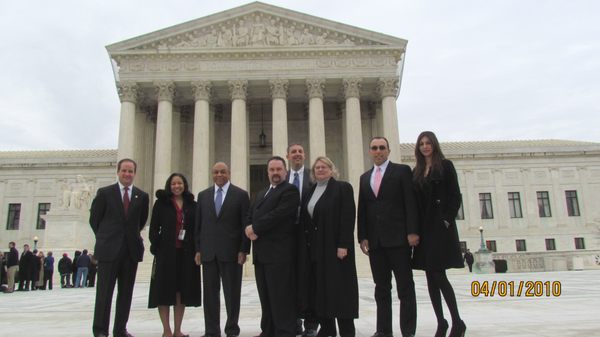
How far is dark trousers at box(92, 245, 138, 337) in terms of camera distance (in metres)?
6.25

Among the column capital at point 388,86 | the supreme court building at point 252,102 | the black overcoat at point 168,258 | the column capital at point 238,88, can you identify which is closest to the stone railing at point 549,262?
the supreme court building at point 252,102

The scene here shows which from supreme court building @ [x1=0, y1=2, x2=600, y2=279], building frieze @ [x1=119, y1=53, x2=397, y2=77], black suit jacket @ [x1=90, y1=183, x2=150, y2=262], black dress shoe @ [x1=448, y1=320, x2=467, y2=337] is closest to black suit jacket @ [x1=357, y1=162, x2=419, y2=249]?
black dress shoe @ [x1=448, y1=320, x2=467, y2=337]

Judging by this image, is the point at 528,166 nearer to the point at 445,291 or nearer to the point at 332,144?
the point at 332,144

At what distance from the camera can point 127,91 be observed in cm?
3334

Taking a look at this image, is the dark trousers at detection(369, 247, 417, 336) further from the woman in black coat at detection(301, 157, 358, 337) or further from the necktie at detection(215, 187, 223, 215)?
the necktie at detection(215, 187, 223, 215)

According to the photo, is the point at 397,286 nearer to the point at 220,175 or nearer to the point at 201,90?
the point at 220,175

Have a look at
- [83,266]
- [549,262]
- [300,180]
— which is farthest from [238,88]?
[300,180]

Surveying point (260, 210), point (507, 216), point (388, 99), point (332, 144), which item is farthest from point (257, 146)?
point (260, 210)

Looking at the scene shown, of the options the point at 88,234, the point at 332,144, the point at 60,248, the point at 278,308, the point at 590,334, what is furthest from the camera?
the point at 332,144

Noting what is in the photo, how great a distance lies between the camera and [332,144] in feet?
128

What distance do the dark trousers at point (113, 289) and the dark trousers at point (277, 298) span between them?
5.97ft

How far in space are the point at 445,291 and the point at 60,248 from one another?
23830mm

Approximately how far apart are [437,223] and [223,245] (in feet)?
9.29

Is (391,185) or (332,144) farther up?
(332,144)
